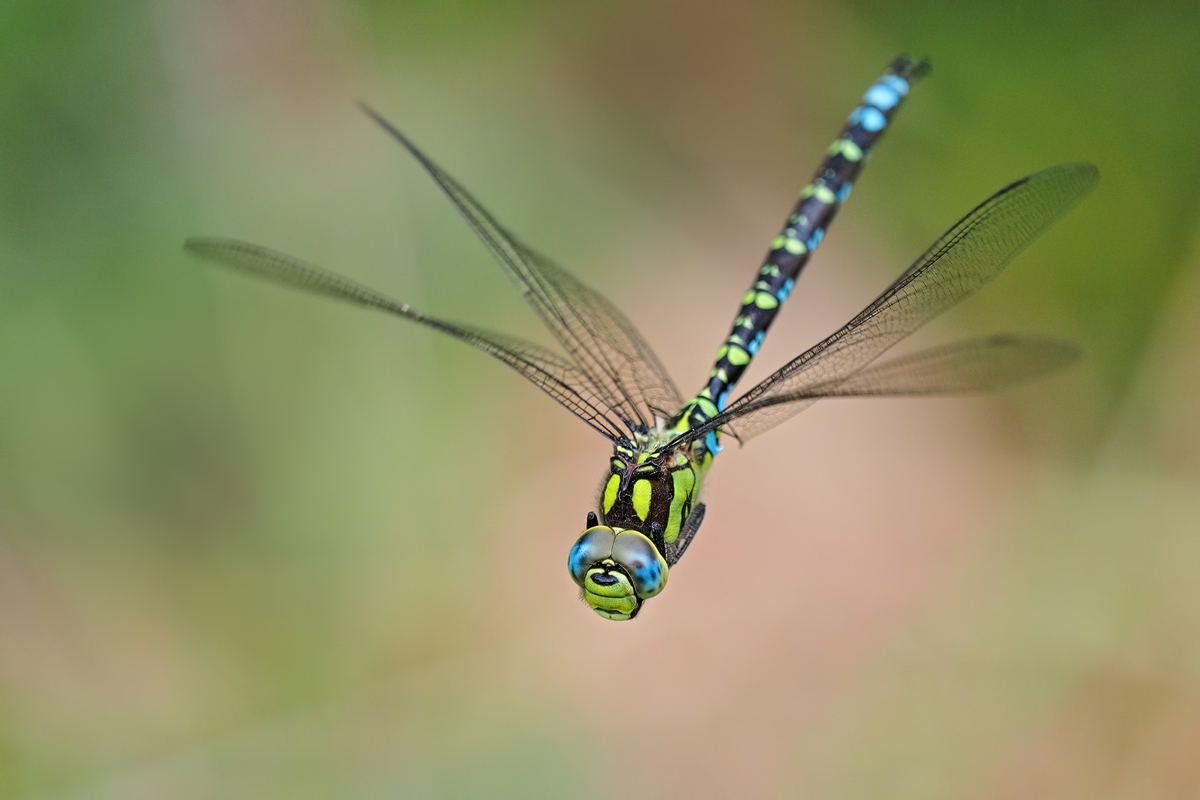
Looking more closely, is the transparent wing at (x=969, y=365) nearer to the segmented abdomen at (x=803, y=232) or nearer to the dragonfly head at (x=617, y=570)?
the segmented abdomen at (x=803, y=232)

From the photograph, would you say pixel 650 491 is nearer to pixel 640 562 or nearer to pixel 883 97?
pixel 640 562

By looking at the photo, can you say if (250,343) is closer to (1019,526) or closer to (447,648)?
(447,648)

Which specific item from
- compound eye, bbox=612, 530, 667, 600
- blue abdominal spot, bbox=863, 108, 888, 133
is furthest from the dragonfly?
blue abdominal spot, bbox=863, 108, 888, 133

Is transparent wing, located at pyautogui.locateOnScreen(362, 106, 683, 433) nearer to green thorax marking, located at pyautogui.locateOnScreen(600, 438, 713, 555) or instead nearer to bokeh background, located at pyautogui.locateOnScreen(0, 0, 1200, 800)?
green thorax marking, located at pyautogui.locateOnScreen(600, 438, 713, 555)

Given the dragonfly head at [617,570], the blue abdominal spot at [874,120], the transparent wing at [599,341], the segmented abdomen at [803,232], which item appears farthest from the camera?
the blue abdominal spot at [874,120]

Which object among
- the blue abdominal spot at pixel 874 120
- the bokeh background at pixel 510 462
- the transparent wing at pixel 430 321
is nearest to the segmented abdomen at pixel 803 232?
the blue abdominal spot at pixel 874 120

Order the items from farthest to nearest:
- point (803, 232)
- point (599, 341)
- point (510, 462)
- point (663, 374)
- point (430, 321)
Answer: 1. point (510, 462)
2. point (803, 232)
3. point (663, 374)
4. point (599, 341)
5. point (430, 321)

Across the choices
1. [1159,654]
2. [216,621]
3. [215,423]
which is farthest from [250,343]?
[1159,654]

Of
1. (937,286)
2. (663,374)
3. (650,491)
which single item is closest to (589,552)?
(650,491)
